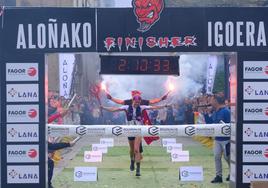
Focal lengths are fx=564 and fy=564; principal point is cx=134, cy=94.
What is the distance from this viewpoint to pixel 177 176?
48.9 feet

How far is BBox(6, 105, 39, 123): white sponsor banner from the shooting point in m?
11.2

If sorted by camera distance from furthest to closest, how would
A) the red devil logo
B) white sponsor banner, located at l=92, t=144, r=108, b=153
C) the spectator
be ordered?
white sponsor banner, located at l=92, t=144, r=108, b=153, the spectator, the red devil logo

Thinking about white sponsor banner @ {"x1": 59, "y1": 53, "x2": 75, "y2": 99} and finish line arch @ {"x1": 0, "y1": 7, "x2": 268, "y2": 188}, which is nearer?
finish line arch @ {"x1": 0, "y1": 7, "x2": 268, "y2": 188}

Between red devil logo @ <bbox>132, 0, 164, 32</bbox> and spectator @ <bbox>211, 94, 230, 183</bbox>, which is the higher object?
red devil logo @ <bbox>132, 0, 164, 32</bbox>

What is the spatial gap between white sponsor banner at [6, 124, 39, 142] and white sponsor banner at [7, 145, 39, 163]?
0.46 ft

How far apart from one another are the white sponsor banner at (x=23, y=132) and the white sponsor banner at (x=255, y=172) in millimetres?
4209

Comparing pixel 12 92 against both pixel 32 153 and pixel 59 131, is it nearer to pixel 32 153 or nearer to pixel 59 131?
pixel 32 153

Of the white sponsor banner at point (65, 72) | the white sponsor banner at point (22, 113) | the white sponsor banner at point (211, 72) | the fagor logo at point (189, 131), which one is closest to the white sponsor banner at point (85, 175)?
the fagor logo at point (189, 131)

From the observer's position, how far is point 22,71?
11148 millimetres

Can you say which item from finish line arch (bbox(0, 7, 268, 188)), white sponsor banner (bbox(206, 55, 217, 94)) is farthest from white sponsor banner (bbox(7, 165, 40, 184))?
white sponsor banner (bbox(206, 55, 217, 94))

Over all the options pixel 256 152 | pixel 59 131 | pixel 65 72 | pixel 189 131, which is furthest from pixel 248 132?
pixel 65 72

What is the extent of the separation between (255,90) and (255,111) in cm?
42

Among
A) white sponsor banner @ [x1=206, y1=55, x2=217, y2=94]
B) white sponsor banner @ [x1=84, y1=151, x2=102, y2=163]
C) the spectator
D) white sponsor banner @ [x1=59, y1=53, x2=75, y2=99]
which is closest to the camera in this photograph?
the spectator

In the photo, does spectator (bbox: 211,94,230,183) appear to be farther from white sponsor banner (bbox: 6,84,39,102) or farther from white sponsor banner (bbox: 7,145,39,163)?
white sponsor banner (bbox: 6,84,39,102)
